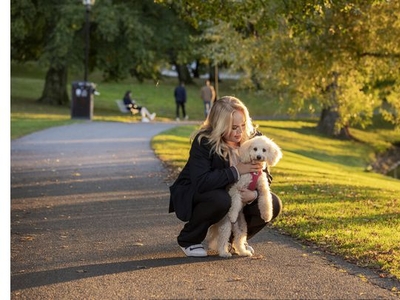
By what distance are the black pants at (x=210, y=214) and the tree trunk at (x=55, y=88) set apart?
4271cm

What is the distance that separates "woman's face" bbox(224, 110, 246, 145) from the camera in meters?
8.62

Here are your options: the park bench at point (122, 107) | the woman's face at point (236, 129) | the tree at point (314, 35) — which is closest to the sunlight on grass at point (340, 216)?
the woman's face at point (236, 129)

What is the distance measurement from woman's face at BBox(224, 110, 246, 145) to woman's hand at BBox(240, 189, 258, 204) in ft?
1.59

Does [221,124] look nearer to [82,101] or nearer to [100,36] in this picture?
[82,101]

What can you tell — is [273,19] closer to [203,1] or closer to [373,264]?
[203,1]

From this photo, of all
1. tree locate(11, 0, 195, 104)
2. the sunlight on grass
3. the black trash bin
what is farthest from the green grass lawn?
tree locate(11, 0, 195, 104)

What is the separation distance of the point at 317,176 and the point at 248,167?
12794 millimetres

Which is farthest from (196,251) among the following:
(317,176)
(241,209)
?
(317,176)

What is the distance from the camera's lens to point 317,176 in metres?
21.1

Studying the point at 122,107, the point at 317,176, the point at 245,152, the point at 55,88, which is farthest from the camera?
the point at 122,107

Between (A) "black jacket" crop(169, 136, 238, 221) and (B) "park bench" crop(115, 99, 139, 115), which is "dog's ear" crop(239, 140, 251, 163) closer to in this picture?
(A) "black jacket" crop(169, 136, 238, 221)

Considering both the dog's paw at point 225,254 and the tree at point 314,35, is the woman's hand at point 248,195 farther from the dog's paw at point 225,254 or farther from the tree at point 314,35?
the tree at point 314,35

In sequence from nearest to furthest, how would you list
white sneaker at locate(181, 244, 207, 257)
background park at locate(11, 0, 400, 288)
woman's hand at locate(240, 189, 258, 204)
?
woman's hand at locate(240, 189, 258, 204), white sneaker at locate(181, 244, 207, 257), background park at locate(11, 0, 400, 288)
